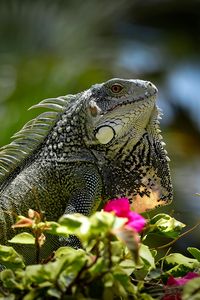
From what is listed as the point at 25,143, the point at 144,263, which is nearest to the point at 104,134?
the point at 25,143

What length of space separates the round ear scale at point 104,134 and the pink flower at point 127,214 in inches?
33.0

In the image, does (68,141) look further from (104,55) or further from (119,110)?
(104,55)

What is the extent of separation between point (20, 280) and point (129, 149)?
997mm

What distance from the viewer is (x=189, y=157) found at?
24.1 feet

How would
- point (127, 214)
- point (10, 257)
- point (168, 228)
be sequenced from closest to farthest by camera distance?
1. point (127, 214)
2. point (10, 257)
3. point (168, 228)

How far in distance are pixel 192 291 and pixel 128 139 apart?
1121mm

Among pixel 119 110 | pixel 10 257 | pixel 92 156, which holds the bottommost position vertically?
pixel 10 257

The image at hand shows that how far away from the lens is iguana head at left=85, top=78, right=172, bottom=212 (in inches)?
99.1

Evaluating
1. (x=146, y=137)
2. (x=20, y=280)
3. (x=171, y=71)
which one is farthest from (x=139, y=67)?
(x=20, y=280)

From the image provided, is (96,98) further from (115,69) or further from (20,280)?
(115,69)

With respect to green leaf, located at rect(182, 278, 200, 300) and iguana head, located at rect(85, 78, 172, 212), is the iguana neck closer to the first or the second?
iguana head, located at rect(85, 78, 172, 212)

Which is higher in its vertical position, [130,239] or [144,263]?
[130,239]

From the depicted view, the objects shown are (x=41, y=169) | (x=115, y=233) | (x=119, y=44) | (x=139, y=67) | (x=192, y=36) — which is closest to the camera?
(x=115, y=233)

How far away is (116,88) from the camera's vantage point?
2549mm
